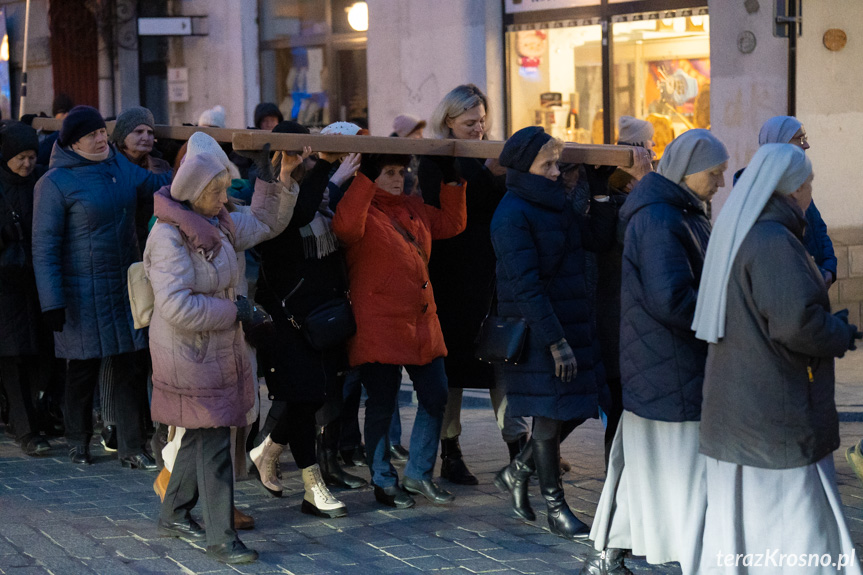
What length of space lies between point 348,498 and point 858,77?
23.0 feet

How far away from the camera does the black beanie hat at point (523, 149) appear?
6.12 meters

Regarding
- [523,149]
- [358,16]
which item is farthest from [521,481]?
[358,16]

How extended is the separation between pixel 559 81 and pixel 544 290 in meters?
8.18

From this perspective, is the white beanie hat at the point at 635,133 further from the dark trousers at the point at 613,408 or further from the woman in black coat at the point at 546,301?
the dark trousers at the point at 613,408

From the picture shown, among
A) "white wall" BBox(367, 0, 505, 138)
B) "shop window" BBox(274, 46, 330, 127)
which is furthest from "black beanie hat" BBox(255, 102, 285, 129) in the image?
"shop window" BBox(274, 46, 330, 127)

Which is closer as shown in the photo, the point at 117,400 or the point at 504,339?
the point at 504,339

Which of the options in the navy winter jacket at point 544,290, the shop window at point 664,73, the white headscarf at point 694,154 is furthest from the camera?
the shop window at point 664,73

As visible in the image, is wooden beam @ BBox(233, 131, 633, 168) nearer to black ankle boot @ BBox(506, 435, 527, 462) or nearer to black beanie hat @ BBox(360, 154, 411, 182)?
black beanie hat @ BBox(360, 154, 411, 182)

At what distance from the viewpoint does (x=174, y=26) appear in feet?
58.7

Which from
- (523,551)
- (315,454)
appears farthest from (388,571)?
(315,454)

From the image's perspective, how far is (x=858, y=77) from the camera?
1170 cm

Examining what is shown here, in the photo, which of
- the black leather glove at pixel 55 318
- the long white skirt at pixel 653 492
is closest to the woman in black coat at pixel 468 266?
the long white skirt at pixel 653 492

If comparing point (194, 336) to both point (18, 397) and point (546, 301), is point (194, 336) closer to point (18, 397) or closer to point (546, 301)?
point (546, 301)

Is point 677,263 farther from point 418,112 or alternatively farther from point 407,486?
point 418,112
